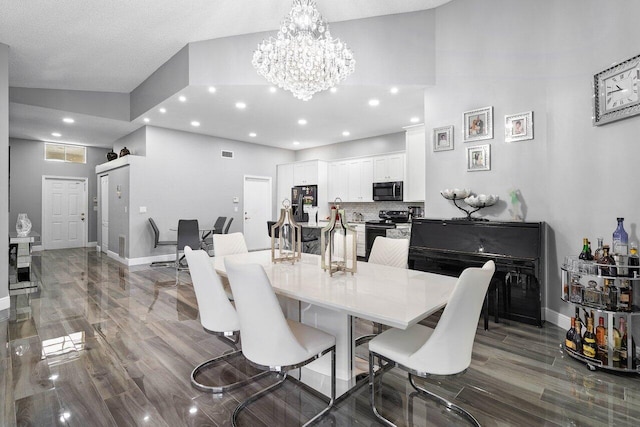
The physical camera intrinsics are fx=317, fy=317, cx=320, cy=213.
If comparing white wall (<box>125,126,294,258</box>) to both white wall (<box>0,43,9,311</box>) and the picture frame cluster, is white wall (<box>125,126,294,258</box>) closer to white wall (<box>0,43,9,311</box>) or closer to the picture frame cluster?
white wall (<box>0,43,9,311</box>)

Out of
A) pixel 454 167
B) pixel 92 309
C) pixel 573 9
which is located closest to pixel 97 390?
pixel 92 309

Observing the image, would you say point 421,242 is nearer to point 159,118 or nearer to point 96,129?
point 159,118

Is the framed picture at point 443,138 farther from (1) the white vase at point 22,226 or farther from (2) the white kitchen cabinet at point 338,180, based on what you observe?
(1) the white vase at point 22,226

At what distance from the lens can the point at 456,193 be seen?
12.1 feet

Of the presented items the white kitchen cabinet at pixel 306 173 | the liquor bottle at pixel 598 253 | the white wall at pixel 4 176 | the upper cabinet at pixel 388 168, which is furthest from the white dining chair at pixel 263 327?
the white kitchen cabinet at pixel 306 173

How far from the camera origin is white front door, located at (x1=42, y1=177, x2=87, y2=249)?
816 cm

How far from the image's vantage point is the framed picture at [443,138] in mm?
3936

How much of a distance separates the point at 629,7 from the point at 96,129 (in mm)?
8488

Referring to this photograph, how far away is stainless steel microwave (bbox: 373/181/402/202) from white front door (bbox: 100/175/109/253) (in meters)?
6.35

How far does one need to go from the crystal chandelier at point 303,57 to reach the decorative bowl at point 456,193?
6.06 feet

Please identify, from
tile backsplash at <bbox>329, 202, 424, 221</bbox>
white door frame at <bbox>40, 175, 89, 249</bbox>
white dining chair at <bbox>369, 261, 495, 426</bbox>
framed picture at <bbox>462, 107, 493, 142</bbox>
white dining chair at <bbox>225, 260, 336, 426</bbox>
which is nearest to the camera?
white dining chair at <bbox>369, 261, 495, 426</bbox>

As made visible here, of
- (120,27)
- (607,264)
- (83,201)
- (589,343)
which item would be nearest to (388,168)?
(607,264)

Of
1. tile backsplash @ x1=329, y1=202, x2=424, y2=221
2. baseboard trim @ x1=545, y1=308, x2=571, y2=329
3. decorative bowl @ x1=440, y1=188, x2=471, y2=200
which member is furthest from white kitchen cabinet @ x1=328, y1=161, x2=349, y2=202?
baseboard trim @ x1=545, y1=308, x2=571, y2=329

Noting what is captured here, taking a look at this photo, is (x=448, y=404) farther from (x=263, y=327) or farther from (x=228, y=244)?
(x=228, y=244)
